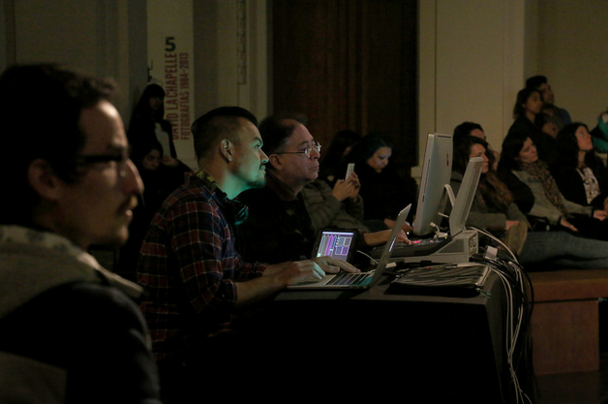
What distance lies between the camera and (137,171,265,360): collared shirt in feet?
6.07

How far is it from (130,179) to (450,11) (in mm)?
5784

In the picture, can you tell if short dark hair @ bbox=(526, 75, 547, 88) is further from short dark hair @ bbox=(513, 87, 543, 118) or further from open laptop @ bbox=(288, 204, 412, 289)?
open laptop @ bbox=(288, 204, 412, 289)

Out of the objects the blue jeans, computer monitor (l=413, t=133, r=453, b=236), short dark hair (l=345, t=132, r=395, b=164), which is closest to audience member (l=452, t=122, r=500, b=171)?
short dark hair (l=345, t=132, r=395, b=164)

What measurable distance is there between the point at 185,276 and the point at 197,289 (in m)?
0.05

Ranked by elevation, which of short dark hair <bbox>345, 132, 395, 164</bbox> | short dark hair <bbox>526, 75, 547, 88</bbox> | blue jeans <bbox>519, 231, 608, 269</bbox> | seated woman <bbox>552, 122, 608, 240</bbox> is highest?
short dark hair <bbox>526, 75, 547, 88</bbox>

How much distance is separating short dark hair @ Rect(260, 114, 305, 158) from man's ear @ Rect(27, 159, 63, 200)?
1.82 m

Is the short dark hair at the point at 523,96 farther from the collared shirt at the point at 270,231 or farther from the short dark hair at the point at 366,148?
the collared shirt at the point at 270,231

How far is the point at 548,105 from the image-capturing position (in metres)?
6.23

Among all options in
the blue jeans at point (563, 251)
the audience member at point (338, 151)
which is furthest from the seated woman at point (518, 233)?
the audience member at point (338, 151)

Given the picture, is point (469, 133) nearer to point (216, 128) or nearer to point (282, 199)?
point (282, 199)

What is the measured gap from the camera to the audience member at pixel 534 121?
5.80m

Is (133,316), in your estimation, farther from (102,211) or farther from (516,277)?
(516,277)

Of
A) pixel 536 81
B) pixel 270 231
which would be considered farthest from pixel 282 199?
pixel 536 81

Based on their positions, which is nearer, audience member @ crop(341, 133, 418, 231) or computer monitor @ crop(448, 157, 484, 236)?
computer monitor @ crop(448, 157, 484, 236)
